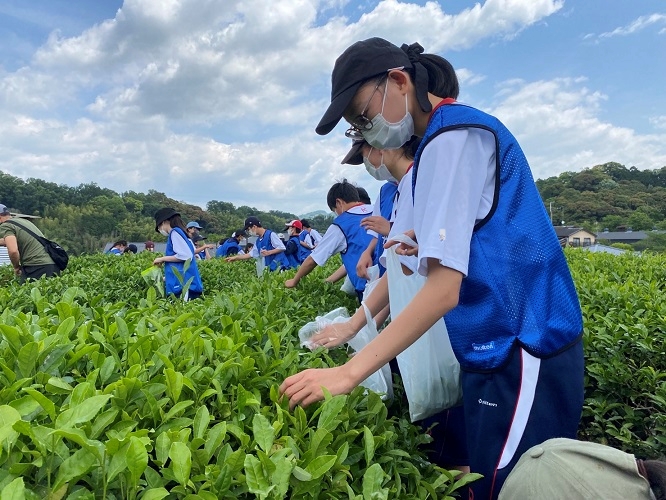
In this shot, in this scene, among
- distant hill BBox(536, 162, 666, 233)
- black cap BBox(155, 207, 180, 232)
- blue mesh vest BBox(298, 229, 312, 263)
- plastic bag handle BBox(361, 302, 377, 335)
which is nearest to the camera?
plastic bag handle BBox(361, 302, 377, 335)

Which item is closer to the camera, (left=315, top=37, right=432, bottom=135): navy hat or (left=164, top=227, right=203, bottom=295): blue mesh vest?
(left=315, top=37, right=432, bottom=135): navy hat

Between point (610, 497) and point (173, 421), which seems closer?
point (610, 497)

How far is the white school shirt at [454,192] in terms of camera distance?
127 cm

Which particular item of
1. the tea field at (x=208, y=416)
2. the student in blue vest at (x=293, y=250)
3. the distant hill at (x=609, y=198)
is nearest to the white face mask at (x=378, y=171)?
the tea field at (x=208, y=416)

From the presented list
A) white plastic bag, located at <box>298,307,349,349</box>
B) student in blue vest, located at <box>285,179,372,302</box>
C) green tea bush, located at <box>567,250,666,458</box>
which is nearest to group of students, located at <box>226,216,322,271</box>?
student in blue vest, located at <box>285,179,372,302</box>

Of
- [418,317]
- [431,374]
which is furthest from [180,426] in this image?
[431,374]

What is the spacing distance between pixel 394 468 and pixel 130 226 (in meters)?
58.4

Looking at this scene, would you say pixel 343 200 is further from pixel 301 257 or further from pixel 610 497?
pixel 301 257

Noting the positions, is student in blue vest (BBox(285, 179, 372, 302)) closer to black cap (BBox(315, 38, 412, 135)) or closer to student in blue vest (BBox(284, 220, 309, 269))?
black cap (BBox(315, 38, 412, 135))

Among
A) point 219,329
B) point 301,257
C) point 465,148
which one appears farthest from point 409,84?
point 301,257

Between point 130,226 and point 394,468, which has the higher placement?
point 130,226

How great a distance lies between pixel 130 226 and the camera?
54.7 metres

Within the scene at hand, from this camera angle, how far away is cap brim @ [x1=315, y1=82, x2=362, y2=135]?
149 centimetres

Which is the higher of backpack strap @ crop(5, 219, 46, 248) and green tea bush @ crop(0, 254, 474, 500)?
backpack strap @ crop(5, 219, 46, 248)
